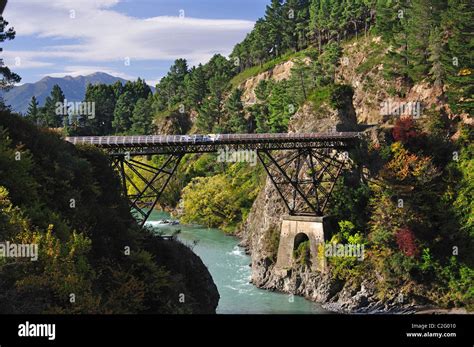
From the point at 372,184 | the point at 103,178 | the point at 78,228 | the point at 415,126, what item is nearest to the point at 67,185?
the point at 78,228

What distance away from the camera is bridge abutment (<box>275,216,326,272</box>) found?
146ft

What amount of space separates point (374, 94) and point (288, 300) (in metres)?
31.1

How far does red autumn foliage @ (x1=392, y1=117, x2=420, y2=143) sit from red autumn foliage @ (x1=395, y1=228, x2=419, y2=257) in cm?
869

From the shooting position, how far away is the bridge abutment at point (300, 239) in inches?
1747

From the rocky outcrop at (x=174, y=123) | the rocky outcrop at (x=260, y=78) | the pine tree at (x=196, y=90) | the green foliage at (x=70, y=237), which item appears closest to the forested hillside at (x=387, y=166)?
the green foliage at (x=70, y=237)

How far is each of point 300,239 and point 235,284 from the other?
6997 millimetres

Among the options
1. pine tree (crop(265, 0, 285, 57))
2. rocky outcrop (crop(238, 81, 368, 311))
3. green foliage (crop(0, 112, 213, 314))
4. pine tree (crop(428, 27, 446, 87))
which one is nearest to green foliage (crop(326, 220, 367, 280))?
rocky outcrop (crop(238, 81, 368, 311))

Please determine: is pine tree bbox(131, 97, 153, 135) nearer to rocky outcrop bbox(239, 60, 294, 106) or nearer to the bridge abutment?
rocky outcrop bbox(239, 60, 294, 106)

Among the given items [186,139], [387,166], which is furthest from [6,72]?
[387,166]

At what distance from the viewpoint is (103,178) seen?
1041 inches

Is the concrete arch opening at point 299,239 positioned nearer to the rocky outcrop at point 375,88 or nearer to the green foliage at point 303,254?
the green foliage at point 303,254
